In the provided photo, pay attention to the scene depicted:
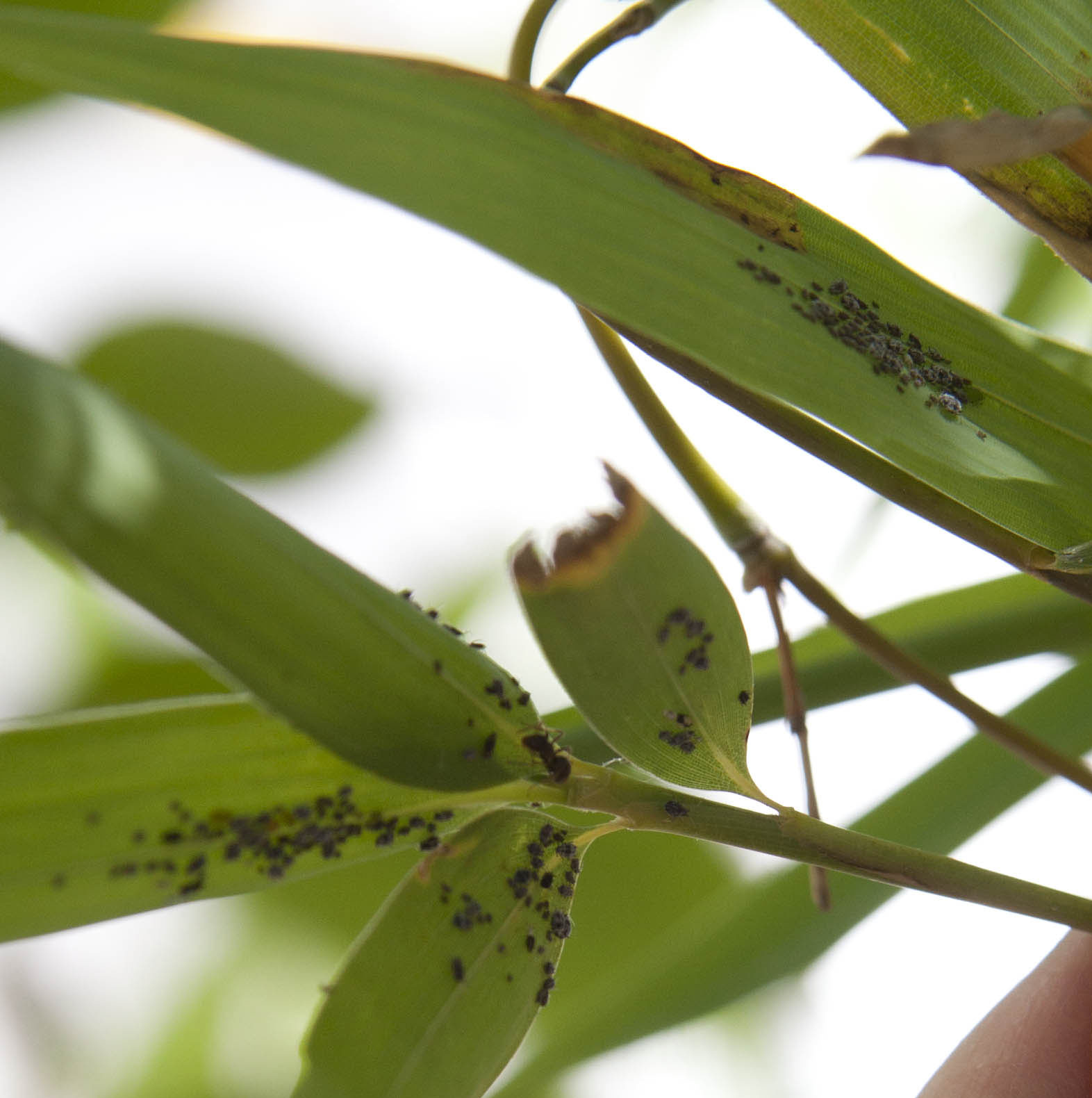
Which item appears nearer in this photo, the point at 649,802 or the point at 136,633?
the point at 649,802

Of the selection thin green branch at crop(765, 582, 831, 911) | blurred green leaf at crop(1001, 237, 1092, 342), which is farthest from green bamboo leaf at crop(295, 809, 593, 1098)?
blurred green leaf at crop(1001, 237, 1092, 342)

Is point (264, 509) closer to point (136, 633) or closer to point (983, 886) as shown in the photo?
point (983, 886)

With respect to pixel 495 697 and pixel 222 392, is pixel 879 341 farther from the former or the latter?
pixel 222 392

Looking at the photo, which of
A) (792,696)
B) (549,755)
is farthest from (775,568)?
(549,755)

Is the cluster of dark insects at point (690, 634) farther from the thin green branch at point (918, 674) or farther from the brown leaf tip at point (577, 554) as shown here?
the thin green branch at point (918, 674)

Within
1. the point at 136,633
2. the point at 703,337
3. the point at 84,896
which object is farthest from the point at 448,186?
the point at 136,633

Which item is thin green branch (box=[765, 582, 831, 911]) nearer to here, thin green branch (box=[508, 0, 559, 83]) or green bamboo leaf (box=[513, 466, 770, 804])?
green bamboo leaf (box=[513, 466, 770, 804])

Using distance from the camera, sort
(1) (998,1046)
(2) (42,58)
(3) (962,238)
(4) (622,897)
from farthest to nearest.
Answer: (3) (962,238) < (4) (622,897) < (1) (998,1046) < (2) (42,58)
